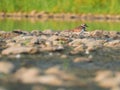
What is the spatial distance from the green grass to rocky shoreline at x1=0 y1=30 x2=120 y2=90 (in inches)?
1176

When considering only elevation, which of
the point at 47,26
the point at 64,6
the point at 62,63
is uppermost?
the point at 64,6

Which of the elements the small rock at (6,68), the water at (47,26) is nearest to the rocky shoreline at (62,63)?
the small rock at (6,68)

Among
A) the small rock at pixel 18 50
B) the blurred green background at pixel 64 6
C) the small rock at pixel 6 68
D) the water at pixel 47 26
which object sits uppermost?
the blurred green background at pixel 64 6

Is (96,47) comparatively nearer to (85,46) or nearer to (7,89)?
(85,46)

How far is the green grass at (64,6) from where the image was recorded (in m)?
47.2

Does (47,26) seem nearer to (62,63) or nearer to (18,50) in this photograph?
(18,50)

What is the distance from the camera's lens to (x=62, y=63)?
1220 cm

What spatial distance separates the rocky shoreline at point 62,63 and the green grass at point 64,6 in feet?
98.0

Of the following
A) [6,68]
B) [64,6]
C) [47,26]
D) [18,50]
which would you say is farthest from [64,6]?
[6,68]

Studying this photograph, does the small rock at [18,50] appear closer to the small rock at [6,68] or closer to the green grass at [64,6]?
the small rock at [6,68]

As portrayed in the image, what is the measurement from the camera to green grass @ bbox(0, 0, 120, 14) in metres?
47.2

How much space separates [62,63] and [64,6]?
118ft

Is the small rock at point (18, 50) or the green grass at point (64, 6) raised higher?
the green grass at point (64, 6)

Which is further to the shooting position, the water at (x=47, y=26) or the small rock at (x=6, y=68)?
the water at (x=47, y=26)
